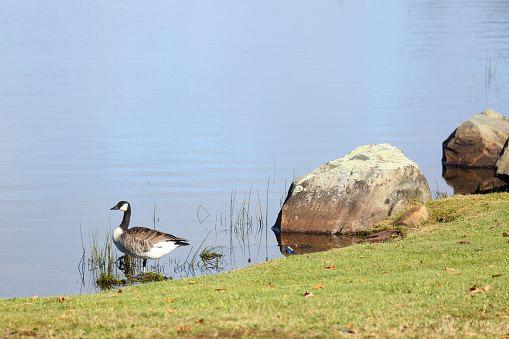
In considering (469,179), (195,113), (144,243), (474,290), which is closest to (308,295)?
(474,290)

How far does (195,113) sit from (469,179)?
15.8 metres

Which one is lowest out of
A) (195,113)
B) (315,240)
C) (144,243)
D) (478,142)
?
(315,240)

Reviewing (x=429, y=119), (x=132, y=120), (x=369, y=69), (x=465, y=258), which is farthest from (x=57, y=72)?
(x=465, y=258)

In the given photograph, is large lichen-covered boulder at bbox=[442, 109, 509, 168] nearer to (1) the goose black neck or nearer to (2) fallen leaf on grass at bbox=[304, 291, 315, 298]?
(1) the goose black neck

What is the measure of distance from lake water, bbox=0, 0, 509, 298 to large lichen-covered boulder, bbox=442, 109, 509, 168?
103cm

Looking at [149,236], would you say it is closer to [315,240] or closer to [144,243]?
[144,243]

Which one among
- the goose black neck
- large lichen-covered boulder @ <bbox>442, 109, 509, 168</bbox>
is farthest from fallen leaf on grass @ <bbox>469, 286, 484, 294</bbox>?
large lichen-covered boulder @ <bbox>442, 109, 509, 168</bbox>

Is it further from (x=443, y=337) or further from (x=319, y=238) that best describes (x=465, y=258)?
(x=319, y=238)

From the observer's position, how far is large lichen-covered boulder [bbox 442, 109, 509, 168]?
28.4m

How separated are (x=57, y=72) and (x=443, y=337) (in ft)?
147

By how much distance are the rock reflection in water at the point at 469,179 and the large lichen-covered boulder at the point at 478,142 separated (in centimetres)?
37

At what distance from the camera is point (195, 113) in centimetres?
3797

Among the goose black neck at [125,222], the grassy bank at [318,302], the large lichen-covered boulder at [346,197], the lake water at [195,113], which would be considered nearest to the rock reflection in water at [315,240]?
the large lichen-covered boulder at [346,197]

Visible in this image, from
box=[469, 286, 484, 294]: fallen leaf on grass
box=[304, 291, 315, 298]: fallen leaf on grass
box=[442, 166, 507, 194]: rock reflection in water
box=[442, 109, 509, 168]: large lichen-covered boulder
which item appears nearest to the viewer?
box=[469, 286, 484, 294]: fallen leaf on grass
